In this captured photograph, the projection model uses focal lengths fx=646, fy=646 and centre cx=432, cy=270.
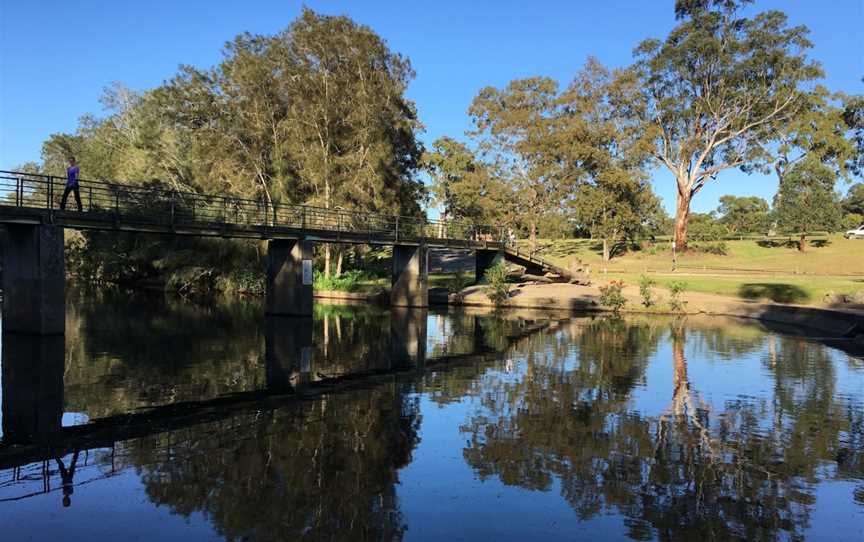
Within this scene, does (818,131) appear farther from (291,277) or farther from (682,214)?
(291,277)

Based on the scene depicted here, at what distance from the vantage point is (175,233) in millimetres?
27594

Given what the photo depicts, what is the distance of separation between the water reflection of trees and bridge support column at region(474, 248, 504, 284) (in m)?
30.8

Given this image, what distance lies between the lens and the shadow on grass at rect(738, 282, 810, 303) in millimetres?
37938

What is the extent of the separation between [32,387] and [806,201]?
245 feet

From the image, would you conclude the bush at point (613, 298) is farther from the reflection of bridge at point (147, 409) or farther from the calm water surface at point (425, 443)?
the calm water surface at point (425, 443)

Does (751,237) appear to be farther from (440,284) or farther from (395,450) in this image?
(395,450)

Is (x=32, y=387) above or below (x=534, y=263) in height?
below

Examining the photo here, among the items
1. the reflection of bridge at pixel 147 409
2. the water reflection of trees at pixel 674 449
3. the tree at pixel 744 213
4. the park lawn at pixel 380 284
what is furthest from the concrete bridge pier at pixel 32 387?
the tree at pixel 744 213

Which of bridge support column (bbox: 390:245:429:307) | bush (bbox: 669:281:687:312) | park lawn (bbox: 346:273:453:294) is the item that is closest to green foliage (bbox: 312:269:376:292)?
park lawn (bbox: 346:273:453:294)

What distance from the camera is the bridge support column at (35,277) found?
22.0 m

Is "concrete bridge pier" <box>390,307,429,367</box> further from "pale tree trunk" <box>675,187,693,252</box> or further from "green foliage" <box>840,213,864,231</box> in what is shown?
"green foliage" <box>840,213,864,231</box>

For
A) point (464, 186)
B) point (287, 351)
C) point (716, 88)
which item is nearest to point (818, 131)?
point (716, 88)

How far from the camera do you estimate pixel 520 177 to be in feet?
198

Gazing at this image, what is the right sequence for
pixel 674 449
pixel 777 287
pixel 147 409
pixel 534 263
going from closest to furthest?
pixel 674 449, pixel 147 409, pixel 777 287, pixel 534 263
